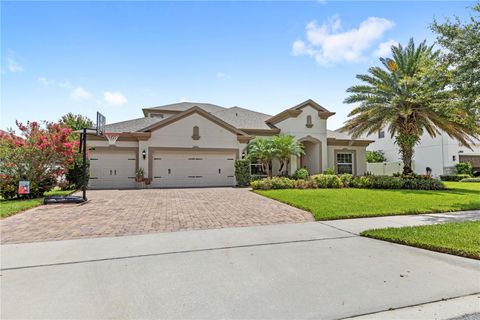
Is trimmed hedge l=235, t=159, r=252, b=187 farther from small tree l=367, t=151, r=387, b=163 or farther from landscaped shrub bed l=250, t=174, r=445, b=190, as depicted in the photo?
small tree l=367, t=151, r=387, b=163

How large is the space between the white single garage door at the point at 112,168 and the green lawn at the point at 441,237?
16680mm

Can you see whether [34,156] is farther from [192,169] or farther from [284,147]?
[284,147]

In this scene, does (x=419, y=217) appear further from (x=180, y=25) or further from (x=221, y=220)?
(x=180, y=25)

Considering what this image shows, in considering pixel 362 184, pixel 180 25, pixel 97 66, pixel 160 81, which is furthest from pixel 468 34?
pixel 97 66

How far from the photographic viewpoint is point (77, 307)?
10.1 feet

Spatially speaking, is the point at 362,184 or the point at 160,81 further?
the point at 362,184

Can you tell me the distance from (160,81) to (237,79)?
4517 millimetres

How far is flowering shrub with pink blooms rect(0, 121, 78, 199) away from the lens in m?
12.1

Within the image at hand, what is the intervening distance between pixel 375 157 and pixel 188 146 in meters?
26.2

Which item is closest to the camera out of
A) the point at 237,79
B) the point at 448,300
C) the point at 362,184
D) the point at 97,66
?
the point at 448,300

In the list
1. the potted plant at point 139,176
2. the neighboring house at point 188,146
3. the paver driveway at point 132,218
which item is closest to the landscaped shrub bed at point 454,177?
the neighboring house at point 188,146

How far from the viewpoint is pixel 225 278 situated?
12.7 feet

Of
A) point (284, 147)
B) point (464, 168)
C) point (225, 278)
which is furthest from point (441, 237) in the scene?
point (464, 168)

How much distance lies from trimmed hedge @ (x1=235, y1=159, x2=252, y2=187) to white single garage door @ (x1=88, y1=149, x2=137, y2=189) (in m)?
7.50
